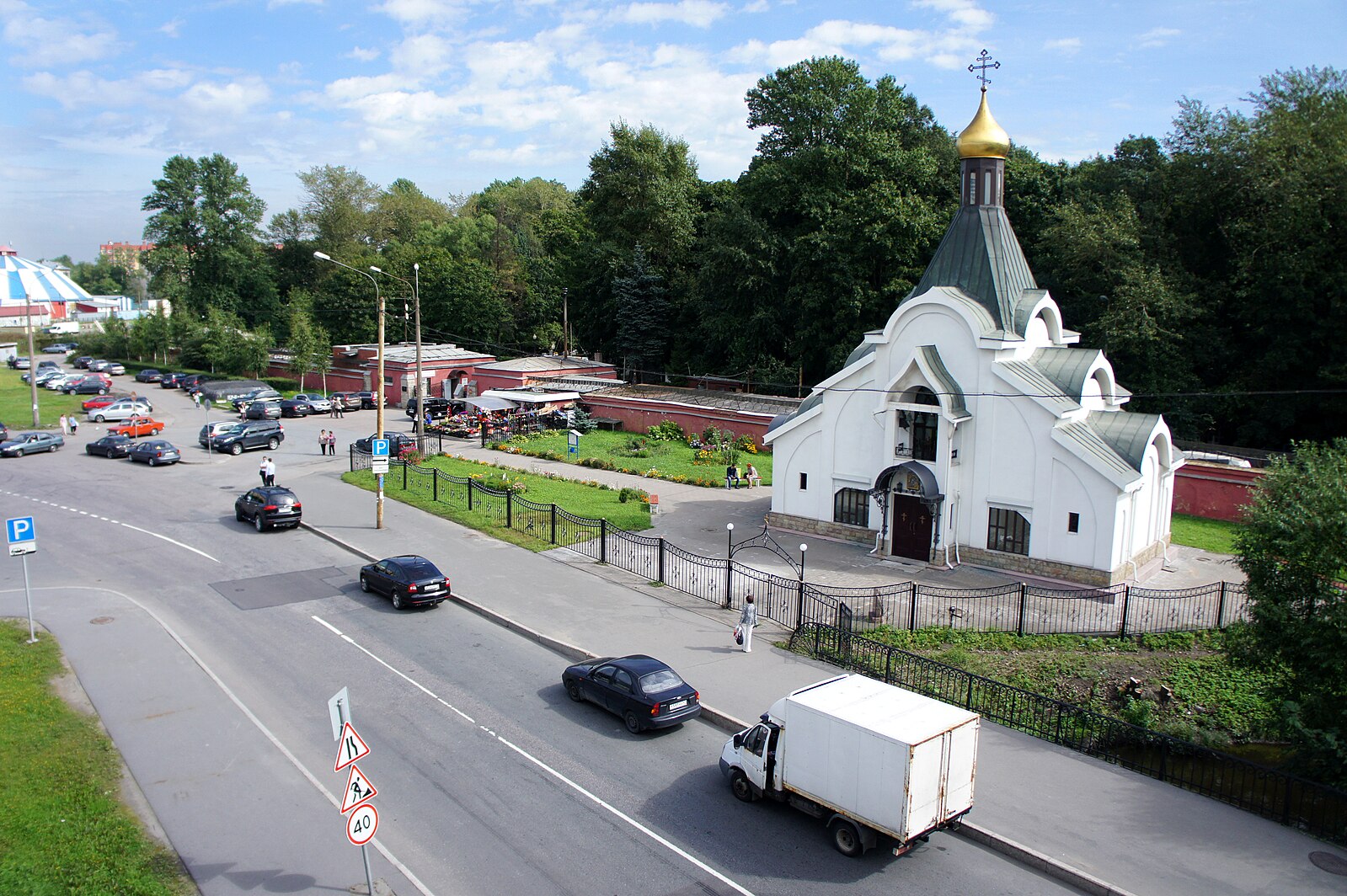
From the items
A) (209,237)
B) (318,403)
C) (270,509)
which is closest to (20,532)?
(270,509)

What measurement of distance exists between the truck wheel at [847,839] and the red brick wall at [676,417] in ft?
99.3

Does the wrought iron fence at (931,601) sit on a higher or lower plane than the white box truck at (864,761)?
lower

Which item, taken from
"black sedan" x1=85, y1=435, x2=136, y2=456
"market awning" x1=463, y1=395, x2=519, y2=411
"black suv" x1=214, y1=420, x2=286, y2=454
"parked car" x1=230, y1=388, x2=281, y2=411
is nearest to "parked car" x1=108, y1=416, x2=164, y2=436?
"black sedan" x1=85, y1=435, x2=136, y2=456

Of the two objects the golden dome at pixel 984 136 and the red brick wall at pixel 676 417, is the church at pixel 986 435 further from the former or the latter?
the red brick wall at pixel 676 417

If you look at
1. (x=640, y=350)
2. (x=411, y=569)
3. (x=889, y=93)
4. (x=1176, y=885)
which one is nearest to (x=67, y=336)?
(x=640, y=350)

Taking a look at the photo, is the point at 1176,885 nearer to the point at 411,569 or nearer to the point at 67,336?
the point at 411,569

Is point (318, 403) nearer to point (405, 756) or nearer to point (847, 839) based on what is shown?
point (405, 756)

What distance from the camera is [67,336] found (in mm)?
109438

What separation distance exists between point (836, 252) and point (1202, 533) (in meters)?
25.6

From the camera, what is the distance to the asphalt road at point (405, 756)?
1158 centimetres

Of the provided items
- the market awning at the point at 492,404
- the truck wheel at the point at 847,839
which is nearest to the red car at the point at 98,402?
the market awning at the point at 492,404

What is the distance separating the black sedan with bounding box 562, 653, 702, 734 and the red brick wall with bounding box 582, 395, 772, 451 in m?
26.4

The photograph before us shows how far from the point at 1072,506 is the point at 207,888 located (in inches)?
869

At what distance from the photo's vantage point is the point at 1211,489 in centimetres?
Answer: 3225
